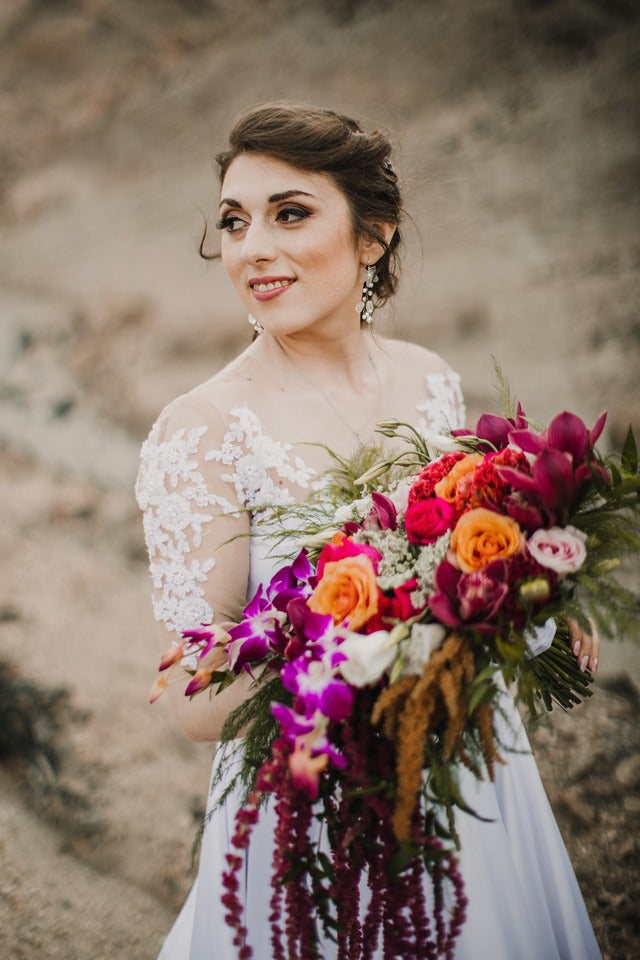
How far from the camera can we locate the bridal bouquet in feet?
3.44

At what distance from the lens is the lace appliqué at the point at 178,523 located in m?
1.66

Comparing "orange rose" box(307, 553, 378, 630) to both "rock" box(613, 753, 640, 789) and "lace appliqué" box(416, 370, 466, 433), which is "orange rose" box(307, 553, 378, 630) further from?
"rock" box(613, 753, 640, 789)

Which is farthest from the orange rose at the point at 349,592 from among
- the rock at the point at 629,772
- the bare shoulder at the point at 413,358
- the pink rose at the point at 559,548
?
the rock at the point at 629,772

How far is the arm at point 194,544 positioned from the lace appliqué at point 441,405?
2.09ft

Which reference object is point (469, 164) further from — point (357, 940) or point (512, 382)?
point (357, 940)

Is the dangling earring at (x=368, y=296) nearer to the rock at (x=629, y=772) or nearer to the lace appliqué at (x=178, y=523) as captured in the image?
the lace appliqué at (x=178, y=523)

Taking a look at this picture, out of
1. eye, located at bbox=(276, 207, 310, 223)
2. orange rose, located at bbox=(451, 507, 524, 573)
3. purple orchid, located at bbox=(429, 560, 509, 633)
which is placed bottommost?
purple orchid, located at bbox=(429, 560, 509, 633)

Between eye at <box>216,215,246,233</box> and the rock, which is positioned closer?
eye at <box>216,215,246,233</box>

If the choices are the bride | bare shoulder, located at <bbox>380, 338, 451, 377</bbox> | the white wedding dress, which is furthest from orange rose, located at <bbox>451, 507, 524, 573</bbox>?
bare shoulder, located at <bbox>380, 338, 451, 377</bbox>

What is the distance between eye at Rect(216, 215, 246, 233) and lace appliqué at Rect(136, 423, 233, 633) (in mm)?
518

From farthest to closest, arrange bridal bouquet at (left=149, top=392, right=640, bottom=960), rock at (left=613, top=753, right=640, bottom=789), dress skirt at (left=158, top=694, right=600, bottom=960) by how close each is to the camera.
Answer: rock at (left=613, top=753, right=640, bottom=789) → dress skirt at (left=158, top=694, right=600, bottom=960) → bridal bouquet at (left=149, top=392, right=640, bottom=960)

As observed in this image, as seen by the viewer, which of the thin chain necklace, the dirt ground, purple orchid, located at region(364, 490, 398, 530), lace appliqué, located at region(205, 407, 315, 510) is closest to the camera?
purple orchid, located at region(364, 490, 398, 530)

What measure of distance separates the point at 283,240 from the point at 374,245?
336 mm

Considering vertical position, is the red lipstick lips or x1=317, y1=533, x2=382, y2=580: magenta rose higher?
the red lipstick lips
